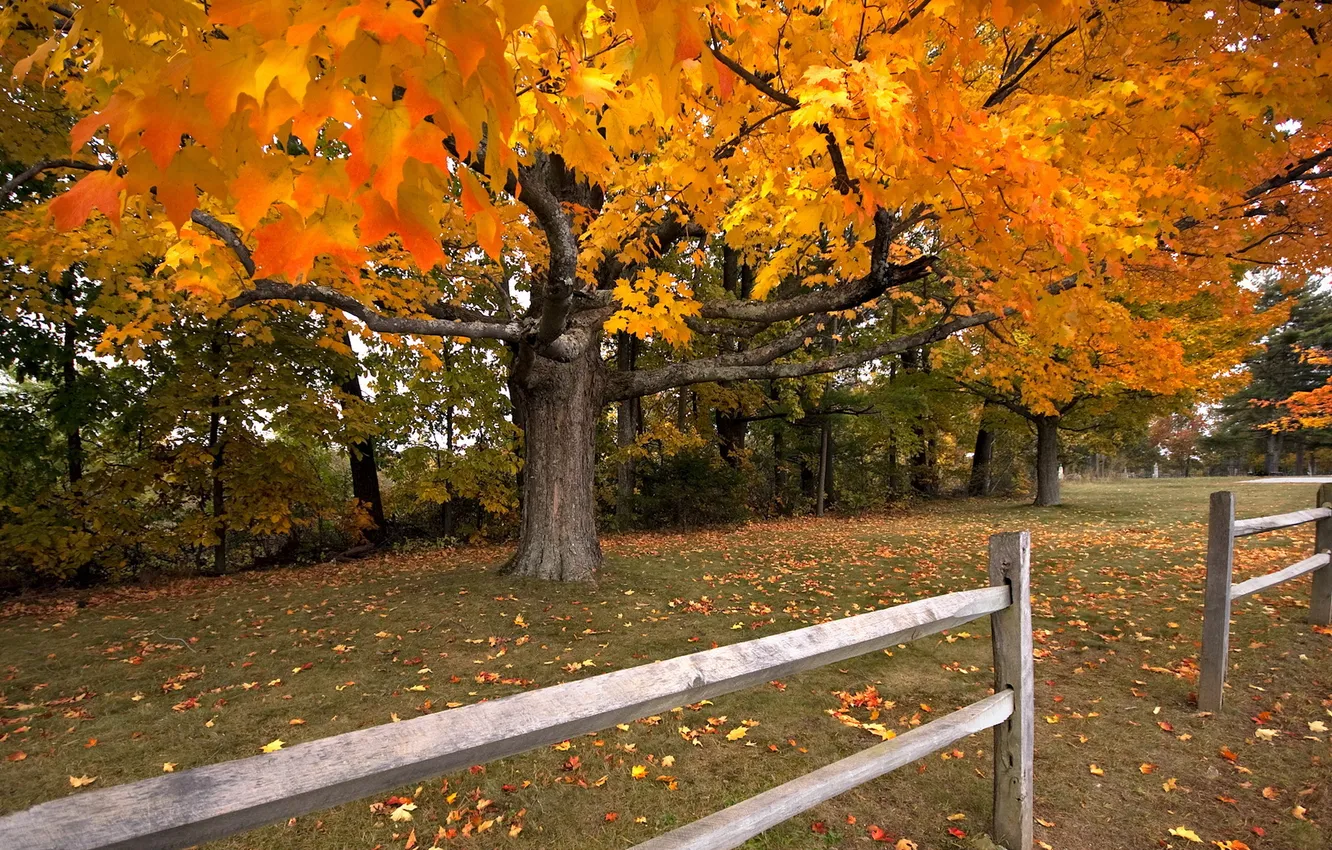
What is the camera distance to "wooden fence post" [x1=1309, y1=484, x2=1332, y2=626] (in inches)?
206

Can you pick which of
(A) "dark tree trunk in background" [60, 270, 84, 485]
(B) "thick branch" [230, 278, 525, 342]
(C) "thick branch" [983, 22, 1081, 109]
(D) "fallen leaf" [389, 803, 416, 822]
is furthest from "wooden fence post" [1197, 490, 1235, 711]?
(A) "dark tree trunk in background" [60, 270, 84, 485]

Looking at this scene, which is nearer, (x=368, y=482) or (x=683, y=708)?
(x=683, y=708)

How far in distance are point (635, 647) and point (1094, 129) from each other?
5695mm

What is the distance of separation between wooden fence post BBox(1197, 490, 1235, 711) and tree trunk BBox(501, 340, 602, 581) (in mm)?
5946

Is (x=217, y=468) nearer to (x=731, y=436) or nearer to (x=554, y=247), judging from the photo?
(x=554, y=247)

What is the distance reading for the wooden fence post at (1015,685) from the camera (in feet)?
8.77

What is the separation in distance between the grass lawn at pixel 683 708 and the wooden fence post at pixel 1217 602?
20cm

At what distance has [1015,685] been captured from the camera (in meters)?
2.68

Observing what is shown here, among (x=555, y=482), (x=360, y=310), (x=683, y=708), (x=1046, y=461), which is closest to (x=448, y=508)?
(x=555, y=482)

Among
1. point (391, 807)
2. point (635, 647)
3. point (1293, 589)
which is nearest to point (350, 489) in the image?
point (635, 647)

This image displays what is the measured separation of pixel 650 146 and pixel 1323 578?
23.5ft

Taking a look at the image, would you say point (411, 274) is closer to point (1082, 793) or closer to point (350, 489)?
point (350, 489)

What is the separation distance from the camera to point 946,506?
20828 mm

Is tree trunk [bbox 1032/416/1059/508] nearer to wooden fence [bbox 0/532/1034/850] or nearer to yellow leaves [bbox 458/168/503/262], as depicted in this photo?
wooden fence [bbox 0/532/1034/850]
